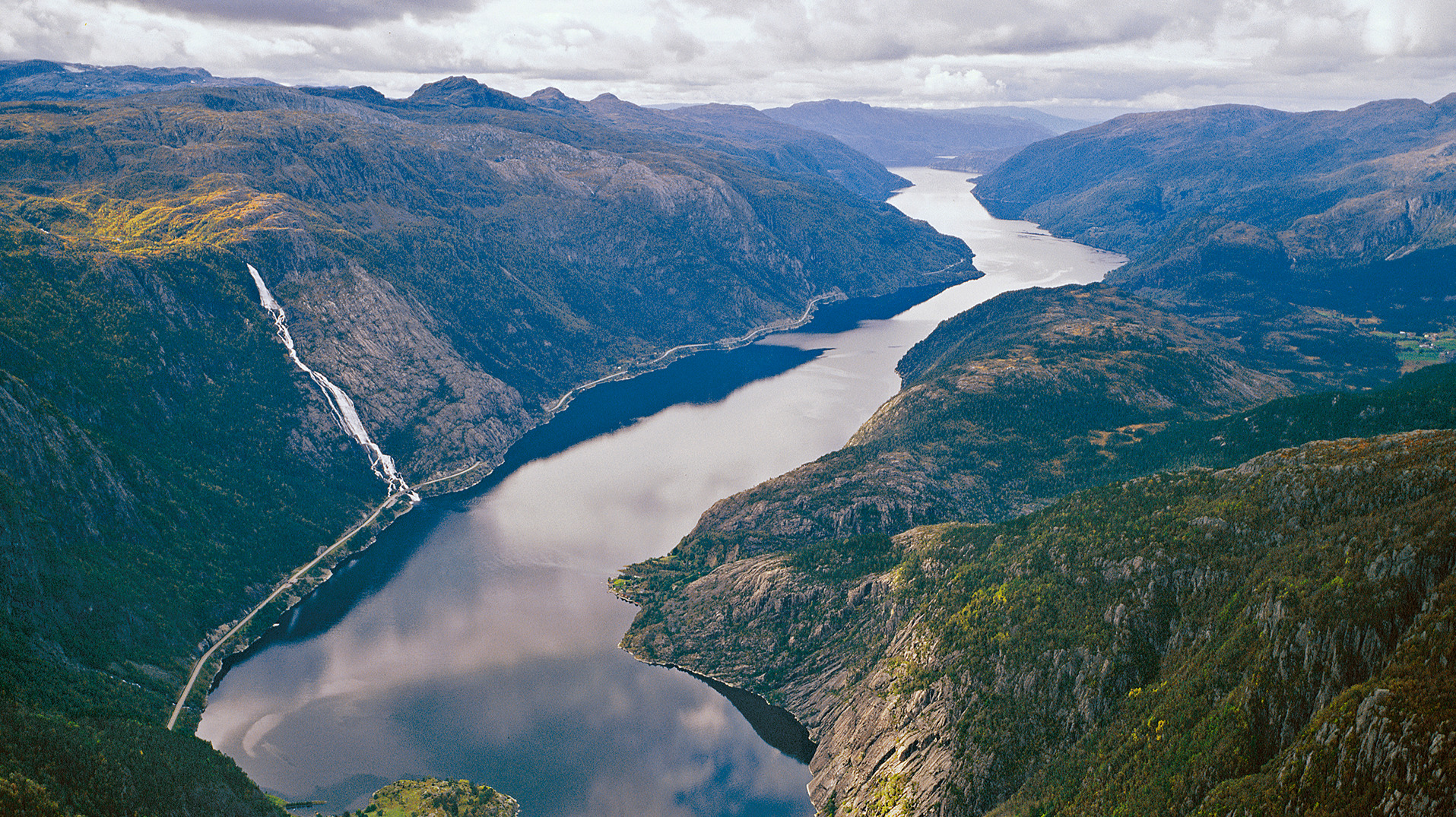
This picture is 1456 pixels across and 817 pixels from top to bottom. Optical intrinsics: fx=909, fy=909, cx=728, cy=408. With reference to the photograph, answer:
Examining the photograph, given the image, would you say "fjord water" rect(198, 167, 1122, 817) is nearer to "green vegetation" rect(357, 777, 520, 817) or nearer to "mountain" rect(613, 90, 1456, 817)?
"green vegetation" rect(357, 777, 520, 817)

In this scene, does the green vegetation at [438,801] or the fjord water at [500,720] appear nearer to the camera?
the green vegetation at [438,801]

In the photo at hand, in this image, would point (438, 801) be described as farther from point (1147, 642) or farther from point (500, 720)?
point (1147, 642)

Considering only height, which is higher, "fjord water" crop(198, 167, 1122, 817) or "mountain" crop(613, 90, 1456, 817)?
"mountain" crop(613, 90, 1456, 817)

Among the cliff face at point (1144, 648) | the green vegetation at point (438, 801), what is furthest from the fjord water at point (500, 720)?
the cliff face at point (1144, 648)

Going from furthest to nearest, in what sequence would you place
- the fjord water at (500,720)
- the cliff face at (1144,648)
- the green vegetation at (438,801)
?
1. the fjord water at (500,720)
2. the green vegetation at (438,801)
3. the cliff face at (1144,648)

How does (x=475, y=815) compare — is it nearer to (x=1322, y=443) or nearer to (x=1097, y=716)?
(x=1097, y=716)

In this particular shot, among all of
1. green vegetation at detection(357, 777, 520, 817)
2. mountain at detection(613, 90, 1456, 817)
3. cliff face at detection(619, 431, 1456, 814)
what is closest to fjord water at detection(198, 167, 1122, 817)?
green vegetation at detection(357, 777, 520, 817)

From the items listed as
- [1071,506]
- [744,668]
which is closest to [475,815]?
[744,668]

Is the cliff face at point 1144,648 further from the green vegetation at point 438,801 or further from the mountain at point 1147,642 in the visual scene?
the green vegetation at point 438,801
